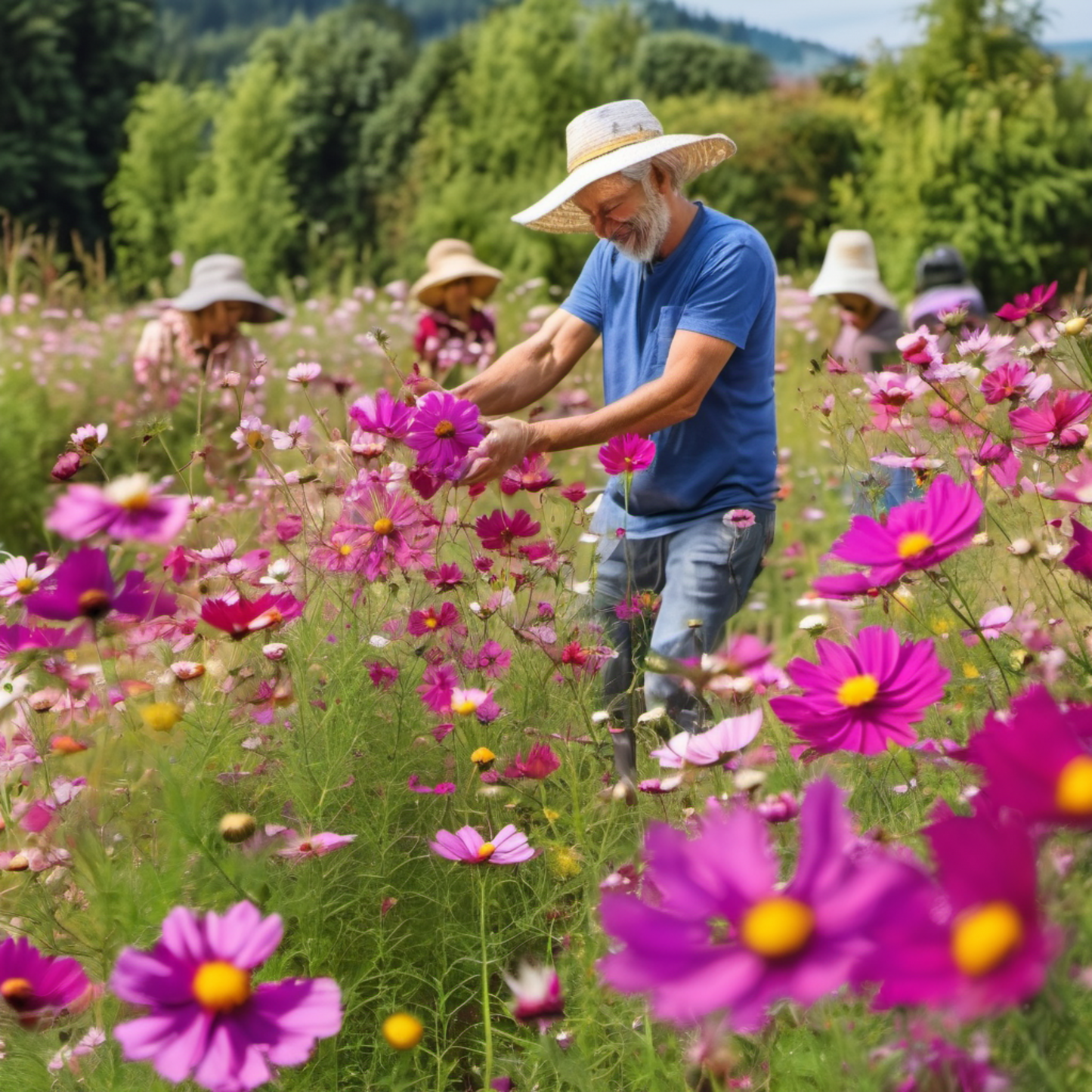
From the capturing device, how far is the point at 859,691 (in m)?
1.12

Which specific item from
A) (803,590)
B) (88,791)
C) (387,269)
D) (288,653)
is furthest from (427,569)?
(387,269)

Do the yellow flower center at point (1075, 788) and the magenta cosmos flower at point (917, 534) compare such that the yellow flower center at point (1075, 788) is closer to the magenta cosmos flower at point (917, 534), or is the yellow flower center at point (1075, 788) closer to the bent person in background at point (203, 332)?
the magenta cosmos flower at point (917, 534)

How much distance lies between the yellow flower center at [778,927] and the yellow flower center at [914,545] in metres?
0.51

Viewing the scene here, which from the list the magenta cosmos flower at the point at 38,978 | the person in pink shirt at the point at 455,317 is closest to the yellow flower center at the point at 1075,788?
the magenta cosmos flower at the point at 38,978

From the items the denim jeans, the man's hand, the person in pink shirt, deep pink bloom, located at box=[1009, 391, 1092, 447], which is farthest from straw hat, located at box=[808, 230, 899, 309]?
deep pink bloom, located at box=[1009, 391, 1092, 447]

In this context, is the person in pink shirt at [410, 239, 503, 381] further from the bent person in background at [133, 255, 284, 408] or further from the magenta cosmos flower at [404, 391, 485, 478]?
the magenta cosmos flower at [404, 391, 485, 478]

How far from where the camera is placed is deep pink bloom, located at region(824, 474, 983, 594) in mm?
1111

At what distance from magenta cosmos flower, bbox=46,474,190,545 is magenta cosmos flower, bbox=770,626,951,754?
54 centimetres

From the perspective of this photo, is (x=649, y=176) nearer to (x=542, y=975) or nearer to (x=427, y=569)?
(x=427, y=569)

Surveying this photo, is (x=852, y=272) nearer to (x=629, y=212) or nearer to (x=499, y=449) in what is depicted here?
(x=629, y=212)

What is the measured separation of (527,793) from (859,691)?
0.72 meters

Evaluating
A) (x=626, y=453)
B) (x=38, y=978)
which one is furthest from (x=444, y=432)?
(x=38, y=978)

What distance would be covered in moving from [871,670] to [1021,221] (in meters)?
13.0

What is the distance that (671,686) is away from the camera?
244 centimetres
